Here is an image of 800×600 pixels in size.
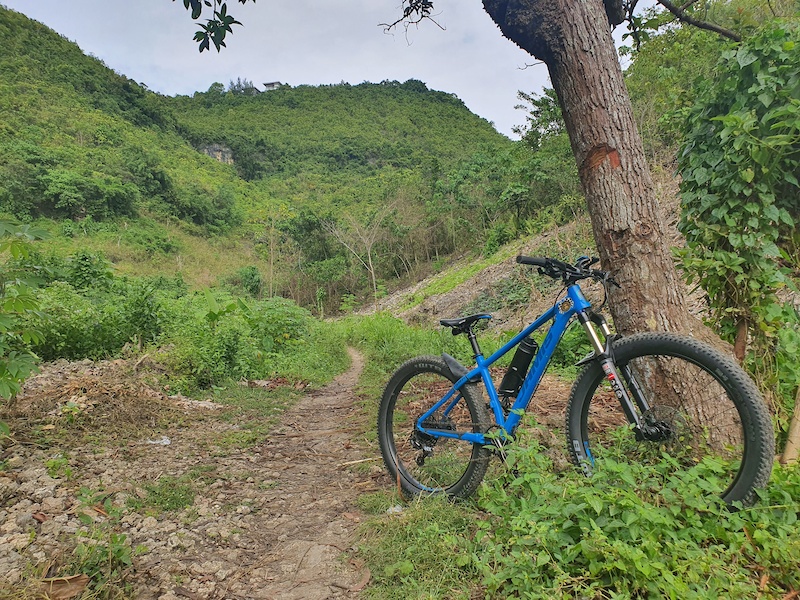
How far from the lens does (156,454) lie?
3383 millimetres

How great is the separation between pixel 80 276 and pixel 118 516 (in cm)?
980

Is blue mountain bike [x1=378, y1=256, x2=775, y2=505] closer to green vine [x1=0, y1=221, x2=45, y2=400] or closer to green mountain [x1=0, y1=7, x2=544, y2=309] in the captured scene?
green vine [x1=0, y1=221, x2=45, y2=400]

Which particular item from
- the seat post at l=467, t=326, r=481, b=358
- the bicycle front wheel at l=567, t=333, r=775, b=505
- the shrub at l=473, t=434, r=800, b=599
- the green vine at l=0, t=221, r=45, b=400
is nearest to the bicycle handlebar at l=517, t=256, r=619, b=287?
the bicycle front wheel at l=567, t=333, r=775, b=505

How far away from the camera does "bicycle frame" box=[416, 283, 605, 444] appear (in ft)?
7.34

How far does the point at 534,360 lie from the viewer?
7.95ft

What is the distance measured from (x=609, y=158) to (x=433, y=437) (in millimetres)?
2019

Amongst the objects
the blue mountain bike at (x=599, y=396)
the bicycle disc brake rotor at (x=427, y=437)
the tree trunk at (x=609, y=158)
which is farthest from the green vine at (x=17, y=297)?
the tree trunk at (x=609, y=158)

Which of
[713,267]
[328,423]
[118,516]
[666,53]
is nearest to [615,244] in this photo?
[713,267]

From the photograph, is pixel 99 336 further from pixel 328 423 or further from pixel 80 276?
pixel 80 276

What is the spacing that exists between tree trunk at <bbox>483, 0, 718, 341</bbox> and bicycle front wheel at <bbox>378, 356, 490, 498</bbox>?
41.2 inches

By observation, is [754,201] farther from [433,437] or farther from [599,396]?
[433,437]

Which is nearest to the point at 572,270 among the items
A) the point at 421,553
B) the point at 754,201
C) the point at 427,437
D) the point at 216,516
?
the point at 754,201

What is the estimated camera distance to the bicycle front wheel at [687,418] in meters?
1.74

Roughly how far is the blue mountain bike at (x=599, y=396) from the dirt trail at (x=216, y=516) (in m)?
0.61
